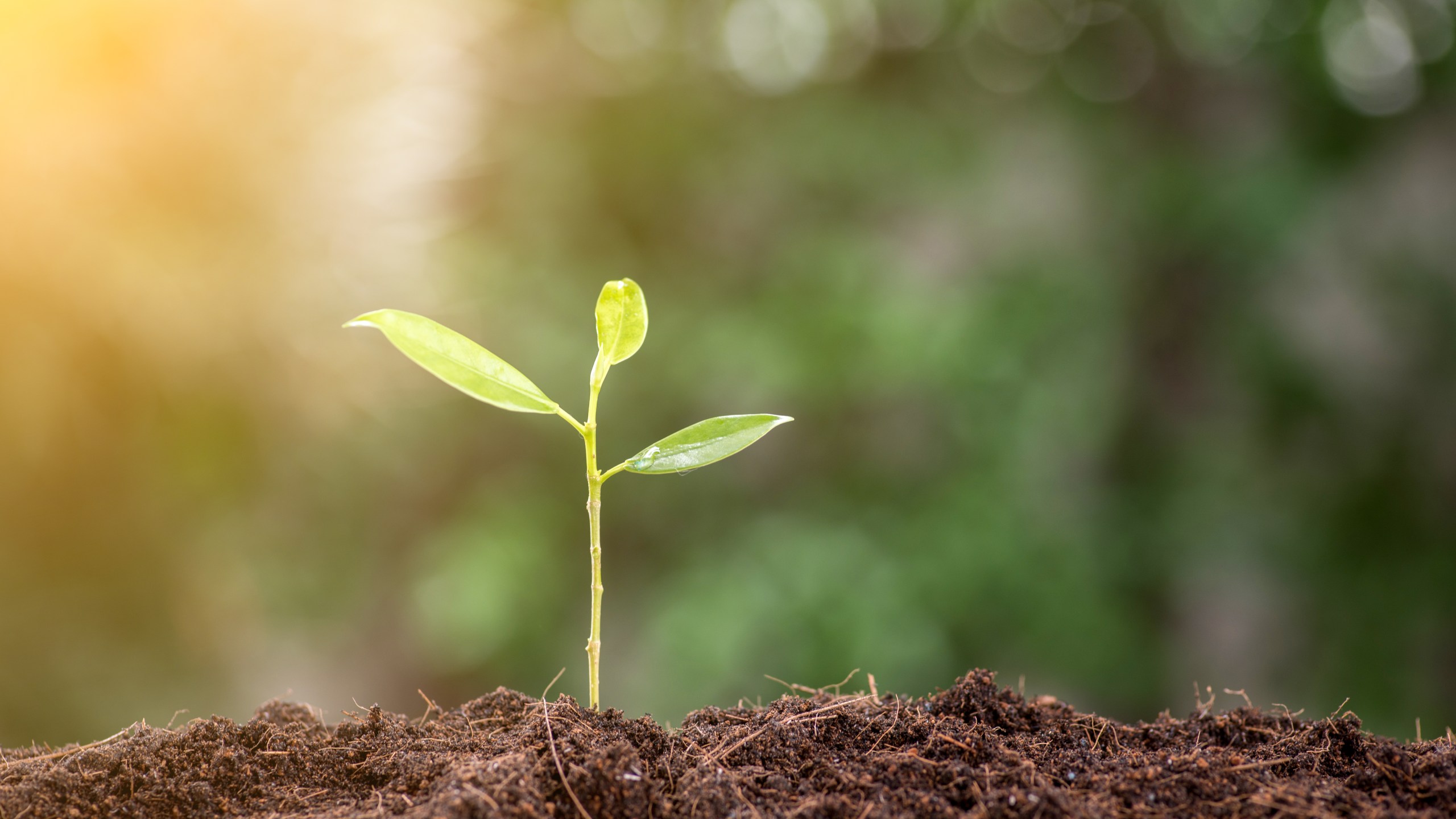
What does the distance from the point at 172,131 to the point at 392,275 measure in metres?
0.53

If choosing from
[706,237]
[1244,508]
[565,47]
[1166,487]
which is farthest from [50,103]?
[1244,508]

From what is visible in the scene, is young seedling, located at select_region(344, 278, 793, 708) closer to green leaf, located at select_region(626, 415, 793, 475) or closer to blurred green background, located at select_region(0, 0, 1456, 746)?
green leaf, located at select_region(626, 415, 793, 475)

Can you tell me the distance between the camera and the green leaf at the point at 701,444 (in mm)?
558

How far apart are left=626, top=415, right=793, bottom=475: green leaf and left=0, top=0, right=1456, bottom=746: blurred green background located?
165cm

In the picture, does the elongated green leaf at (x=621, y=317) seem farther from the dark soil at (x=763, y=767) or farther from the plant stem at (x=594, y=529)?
the dark soil at (x=763, y=767)

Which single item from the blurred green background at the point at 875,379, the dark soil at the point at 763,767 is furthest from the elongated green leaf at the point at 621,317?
the blurred green background at the point at 875,379

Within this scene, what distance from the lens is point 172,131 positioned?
5.69 feet

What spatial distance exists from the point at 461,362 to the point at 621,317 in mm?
104

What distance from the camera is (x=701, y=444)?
0.57m

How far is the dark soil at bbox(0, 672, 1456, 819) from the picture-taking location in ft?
1.58

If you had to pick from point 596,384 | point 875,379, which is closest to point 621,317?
point 596,384

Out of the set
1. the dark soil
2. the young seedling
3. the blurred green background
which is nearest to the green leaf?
the young seedling

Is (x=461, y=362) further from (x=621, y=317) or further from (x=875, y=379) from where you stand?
(x=875, y=379)

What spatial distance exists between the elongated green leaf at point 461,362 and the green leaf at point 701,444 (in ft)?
0.24
